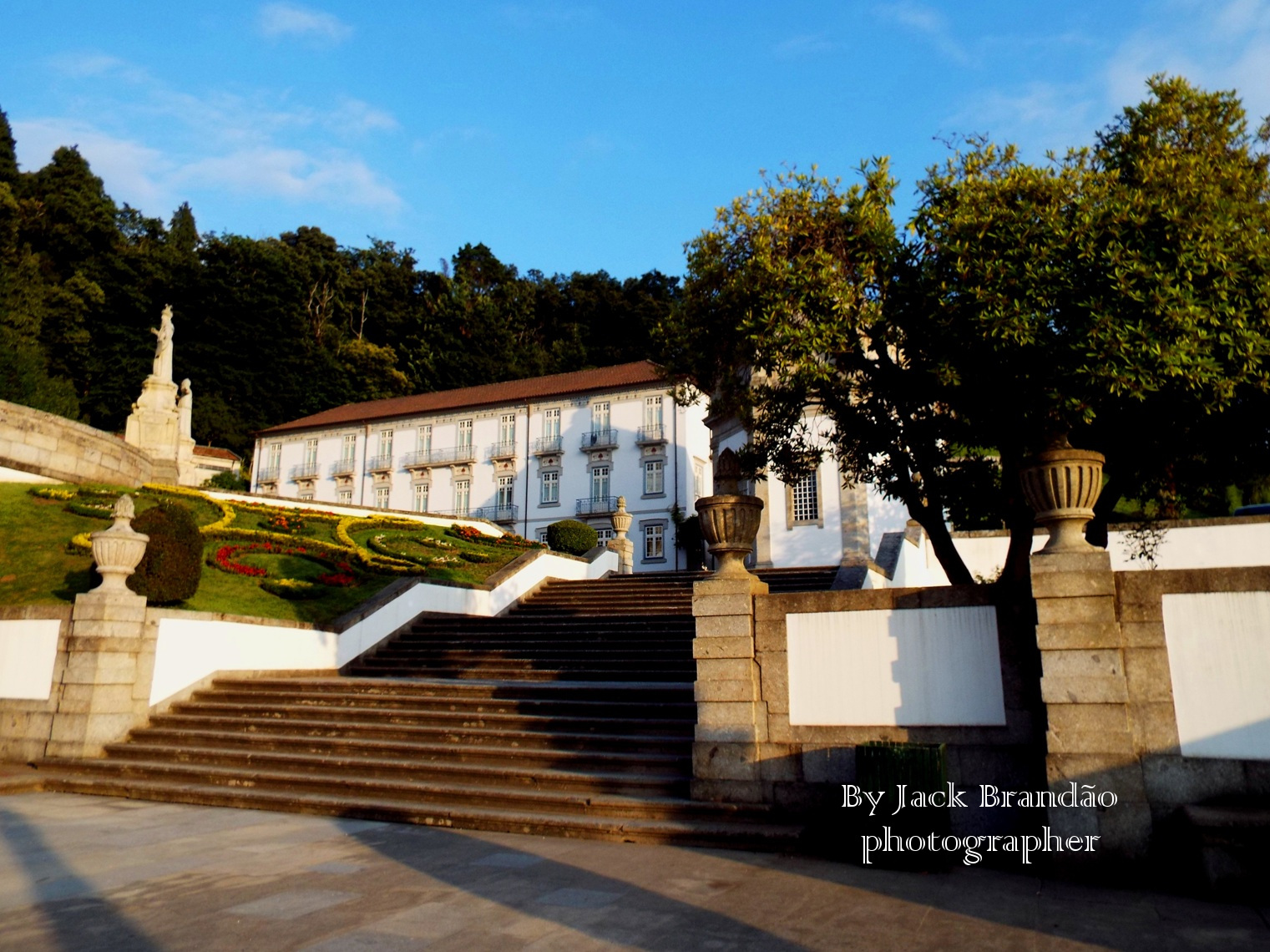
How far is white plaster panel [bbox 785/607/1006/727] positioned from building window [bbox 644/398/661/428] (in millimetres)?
38193

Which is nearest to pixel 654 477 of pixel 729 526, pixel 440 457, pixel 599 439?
pixel 599 439

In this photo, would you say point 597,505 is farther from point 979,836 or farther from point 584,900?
point 584,900

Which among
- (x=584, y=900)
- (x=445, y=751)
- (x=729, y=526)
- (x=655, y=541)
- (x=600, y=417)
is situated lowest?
(x=584, y=900)

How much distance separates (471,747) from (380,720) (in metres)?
2.06

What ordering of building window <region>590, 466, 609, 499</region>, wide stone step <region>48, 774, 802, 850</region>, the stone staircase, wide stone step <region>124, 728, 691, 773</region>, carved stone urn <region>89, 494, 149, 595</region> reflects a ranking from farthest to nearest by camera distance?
building window <region>590, 466, 609, 499</region> < carved stone urn <region>89, 494, 149, 595</region> < wide stone step <region>124, 728, 691, 773</region> < the stone staircase < wide stone step <region>48, 774, 802, 850</region>

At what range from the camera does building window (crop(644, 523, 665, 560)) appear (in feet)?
145

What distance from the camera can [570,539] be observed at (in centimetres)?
2441

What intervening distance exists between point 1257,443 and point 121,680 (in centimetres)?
1441

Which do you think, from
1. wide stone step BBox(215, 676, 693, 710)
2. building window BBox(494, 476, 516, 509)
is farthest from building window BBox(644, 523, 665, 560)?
wide stone step BBox(215, 676, 693, 710)

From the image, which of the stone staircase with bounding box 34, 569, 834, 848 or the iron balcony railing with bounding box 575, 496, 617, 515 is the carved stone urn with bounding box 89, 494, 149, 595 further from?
the iron balcony railing with bounding box 575, 496, 617, 515

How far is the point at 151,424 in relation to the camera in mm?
28672

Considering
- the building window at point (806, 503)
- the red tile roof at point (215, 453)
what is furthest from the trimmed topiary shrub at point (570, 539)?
the red tile roof at point (215, 453)

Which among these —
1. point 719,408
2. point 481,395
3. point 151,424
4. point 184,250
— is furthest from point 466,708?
point 184,250

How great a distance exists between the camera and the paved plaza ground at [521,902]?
4684mm
